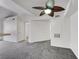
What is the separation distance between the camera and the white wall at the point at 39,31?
7910 millimetres

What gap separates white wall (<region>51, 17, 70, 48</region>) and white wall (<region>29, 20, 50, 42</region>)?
7.94ft

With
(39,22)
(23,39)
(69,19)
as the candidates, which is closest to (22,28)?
(23,39)

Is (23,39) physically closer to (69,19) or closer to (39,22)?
(39,22)

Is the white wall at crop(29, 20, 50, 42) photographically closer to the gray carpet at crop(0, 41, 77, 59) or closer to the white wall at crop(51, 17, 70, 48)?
the white wall at crop(51, 17, 70, 48)

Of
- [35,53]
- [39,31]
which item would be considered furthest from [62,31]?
[39,31]

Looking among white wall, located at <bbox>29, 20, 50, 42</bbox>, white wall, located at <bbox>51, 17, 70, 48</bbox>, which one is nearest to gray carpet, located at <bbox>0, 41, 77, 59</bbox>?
white wall, located at <bbox>51, 17, 70, 48</bbox>

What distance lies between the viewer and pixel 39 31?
332 inches

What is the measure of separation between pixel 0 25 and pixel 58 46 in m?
7.11

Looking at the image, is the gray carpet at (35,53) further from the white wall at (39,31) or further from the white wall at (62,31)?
the white wall at (39,31)

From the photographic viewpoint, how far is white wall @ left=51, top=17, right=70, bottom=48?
557 cm

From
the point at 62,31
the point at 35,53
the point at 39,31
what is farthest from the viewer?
the point at 39,31

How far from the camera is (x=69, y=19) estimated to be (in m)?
5.50

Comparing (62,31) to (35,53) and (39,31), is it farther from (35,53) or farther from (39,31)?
(39,31)

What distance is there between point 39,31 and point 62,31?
313cm
